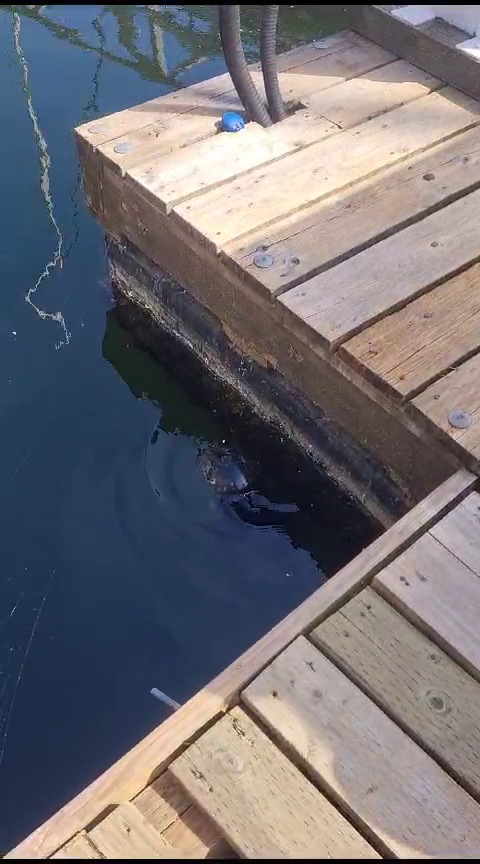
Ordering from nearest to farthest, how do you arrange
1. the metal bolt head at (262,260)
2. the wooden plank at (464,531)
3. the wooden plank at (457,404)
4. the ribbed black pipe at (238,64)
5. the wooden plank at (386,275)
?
the wooden plank at (464,531)
the wooden plank at (457,404)
the wooden plank at (386,275)
the metal bolt head at (262,260)
the ribbed black pipe at (238,64)

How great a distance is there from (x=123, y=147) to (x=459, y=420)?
5.35 ft

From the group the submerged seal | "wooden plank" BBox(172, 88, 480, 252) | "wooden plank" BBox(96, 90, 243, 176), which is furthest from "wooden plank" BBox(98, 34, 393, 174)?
the submerged seal

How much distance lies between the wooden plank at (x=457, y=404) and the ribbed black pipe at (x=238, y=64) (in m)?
1.33

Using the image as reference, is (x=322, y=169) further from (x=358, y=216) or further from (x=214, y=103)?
(x=214, y=103)

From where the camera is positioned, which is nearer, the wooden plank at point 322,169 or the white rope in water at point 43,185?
the wooden plank at point 322,169

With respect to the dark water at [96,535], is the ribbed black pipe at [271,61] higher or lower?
higher

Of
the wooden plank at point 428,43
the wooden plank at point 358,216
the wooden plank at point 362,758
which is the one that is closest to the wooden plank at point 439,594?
the wooden plank at point 362,758

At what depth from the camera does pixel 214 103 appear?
3168 mm

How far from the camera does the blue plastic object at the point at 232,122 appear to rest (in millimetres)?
3014

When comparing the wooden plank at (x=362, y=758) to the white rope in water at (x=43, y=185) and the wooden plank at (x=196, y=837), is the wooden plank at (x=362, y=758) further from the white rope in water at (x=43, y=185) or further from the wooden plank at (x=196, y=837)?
the white rope in water at (x=43, y=185)

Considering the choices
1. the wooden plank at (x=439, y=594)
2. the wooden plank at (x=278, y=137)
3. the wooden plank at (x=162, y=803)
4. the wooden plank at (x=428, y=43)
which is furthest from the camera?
the wooden plank at (x=428, y=43)

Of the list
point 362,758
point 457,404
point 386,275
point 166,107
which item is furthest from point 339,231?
point 362,758

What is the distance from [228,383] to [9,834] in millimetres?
1700

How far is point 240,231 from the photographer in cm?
270
